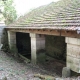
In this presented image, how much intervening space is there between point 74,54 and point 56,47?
5760mm

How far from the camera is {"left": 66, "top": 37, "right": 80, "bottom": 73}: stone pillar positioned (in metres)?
6.27

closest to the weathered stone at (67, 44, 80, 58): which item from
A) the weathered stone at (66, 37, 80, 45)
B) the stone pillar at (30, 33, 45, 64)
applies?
the weathered stone at (66, 37, 80, 45)

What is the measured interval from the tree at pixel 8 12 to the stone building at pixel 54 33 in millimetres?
1959

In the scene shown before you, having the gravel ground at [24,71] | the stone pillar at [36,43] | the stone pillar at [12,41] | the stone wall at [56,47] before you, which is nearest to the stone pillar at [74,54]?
the gravel ground at [24,71]

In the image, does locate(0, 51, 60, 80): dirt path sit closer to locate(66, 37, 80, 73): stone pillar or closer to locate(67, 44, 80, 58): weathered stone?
locate(66, 37, 80, 73): stone pillar

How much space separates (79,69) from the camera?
6242 millimetres

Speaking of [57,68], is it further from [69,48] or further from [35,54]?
[69,48]

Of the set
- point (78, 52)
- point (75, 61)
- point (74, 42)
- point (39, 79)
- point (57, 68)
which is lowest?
point (57, 68)

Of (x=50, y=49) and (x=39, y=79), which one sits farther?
(x=50, y=49)

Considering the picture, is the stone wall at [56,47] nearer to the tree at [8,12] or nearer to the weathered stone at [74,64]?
the weathered stone at [74,64]

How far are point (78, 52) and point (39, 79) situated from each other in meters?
2.00

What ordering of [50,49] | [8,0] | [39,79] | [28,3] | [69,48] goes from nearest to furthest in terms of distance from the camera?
[39,79] < [69,48] < [50,49] < [8,0] < [28,3]

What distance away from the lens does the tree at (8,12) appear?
15.4 metres

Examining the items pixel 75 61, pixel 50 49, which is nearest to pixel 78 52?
pixel 75 61
